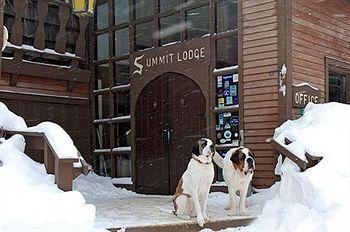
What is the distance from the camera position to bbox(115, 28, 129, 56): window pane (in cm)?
1039

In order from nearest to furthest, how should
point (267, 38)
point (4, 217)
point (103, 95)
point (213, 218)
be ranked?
point (4, 217) < point (213, 218) < point (267, 38) < point (103, 95)

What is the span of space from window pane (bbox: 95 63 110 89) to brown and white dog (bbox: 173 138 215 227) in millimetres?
5122

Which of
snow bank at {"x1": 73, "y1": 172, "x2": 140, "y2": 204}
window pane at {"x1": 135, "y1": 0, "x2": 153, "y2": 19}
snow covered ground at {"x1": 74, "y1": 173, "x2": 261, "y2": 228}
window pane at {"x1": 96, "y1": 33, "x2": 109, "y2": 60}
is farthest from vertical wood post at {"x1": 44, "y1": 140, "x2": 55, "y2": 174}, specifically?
window pane at {"x1": 96, "y1": 33, "x2": 109, "y2": 60}

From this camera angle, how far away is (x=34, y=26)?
1012cm

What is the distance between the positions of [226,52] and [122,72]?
9.24 ft

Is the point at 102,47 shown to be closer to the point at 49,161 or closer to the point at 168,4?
the point at 168,4

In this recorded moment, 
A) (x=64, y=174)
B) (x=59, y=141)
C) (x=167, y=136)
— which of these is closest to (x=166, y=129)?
(x=167, y=136)

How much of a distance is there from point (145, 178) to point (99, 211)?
2.78m

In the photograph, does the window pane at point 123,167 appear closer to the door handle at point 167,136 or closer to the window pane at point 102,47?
the door handle at point 167,136

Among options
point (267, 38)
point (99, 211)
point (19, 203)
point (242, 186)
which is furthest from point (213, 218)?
point (267, 38)

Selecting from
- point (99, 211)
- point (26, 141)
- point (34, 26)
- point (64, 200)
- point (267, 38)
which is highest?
point (34, 26)

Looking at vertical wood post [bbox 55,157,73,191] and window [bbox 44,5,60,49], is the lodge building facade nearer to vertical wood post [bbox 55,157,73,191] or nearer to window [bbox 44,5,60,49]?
window [bbox 44,5,60,49]

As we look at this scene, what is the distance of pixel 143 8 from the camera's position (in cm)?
1004

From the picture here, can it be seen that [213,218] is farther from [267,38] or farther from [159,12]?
[159,12]
